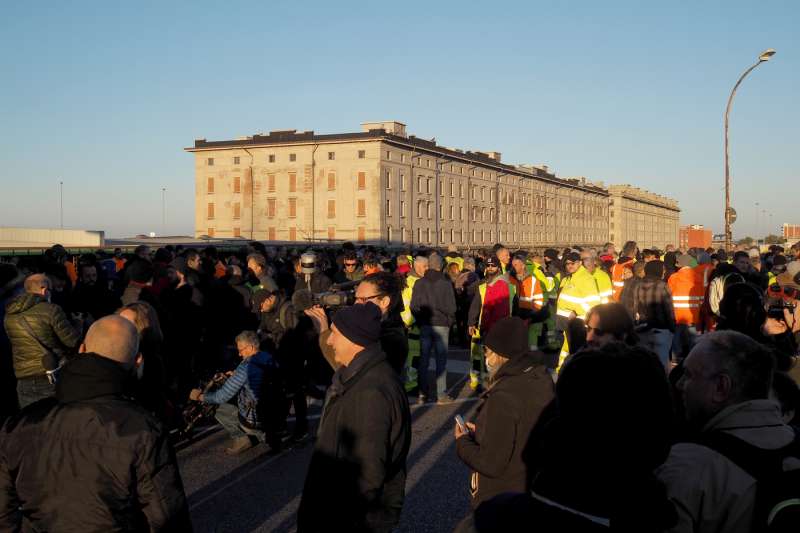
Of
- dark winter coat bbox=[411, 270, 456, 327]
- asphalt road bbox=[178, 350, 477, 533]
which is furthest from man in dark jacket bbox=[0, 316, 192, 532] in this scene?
dark winter coat bbox=[411, 270, 456, 327]

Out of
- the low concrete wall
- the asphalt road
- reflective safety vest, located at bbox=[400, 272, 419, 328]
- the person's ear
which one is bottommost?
the asphalt road

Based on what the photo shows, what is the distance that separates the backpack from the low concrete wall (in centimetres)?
4168

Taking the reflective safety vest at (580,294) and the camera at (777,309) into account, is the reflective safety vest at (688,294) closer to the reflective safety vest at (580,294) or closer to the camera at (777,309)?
the reflective safety vest at (580,294)

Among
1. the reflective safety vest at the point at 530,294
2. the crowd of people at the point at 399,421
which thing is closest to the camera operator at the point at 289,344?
the crowd of people at the point at 399,421

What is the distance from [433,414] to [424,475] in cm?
269

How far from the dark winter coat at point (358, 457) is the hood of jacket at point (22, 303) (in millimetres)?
4360

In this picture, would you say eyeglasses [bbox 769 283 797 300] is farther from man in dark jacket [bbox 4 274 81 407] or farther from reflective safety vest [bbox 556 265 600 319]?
man in dark jacket [bbox 4 274 81 407]

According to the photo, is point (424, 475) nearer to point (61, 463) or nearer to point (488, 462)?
point (488, 462)

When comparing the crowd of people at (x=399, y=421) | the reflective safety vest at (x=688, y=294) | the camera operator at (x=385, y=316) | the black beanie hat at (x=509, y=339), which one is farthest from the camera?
the reflective safety vest at (x=688, y=294)

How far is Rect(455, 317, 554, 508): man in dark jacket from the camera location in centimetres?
383

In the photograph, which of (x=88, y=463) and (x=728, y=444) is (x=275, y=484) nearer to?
(x=88, y=463)

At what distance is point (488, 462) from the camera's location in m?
3.83

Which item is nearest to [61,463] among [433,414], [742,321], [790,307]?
[742,321]

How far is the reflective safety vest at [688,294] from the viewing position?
11.2m
